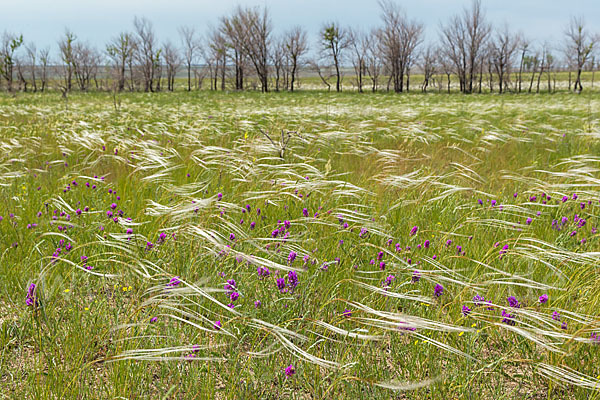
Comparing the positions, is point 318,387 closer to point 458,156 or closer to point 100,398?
point 100,398

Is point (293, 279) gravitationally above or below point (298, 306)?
above

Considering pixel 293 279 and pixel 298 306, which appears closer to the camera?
pixel 293 279

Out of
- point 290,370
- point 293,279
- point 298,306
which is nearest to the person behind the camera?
point 290,370

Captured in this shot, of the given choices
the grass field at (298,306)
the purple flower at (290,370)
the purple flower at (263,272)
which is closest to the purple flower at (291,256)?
the grass field at (298,306)

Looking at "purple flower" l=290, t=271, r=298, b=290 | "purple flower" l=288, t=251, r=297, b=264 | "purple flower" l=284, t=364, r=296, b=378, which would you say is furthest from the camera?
"purple flower" l=288, t=251, r=297, b=264

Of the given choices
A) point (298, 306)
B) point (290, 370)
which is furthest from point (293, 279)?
point (290, 370)

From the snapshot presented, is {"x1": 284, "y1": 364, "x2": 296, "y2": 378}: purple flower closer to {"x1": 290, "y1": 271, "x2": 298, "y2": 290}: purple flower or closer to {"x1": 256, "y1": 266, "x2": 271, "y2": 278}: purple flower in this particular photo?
{"x1": 290, "y1": 271, "x2": 298, "y2": 290}: purple flower

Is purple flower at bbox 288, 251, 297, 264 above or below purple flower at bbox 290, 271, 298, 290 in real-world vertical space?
above

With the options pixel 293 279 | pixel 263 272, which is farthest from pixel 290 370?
pixel 263 272

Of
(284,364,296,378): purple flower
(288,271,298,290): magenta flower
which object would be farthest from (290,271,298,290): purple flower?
(284,364,296,378): purple flower

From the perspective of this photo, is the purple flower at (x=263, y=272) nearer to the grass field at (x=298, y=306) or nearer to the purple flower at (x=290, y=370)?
the grass field at (x=298, y=306)

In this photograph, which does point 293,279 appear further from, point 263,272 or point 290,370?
point 290,370

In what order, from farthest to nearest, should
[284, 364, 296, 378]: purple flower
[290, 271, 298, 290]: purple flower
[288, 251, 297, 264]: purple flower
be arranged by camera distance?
[288, 251, 297, 264]: purple flower < [290, 271, 298, 290]: purple flower < [284, 364, 296, 378]: purple flower

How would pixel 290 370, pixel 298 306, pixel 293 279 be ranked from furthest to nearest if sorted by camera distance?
1. pixel 298 306
2. pixel 293 279
3. pixel 290 370
